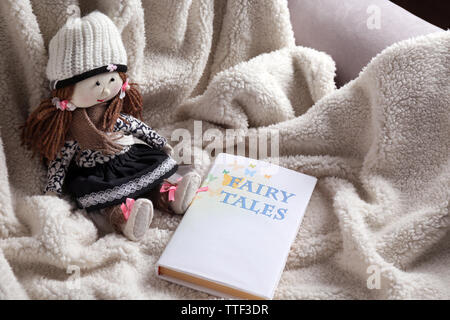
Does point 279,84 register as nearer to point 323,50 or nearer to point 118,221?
point 323,50

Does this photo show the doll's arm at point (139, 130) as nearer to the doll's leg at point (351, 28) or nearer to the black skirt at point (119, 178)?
the black skirt at point (119, 178)

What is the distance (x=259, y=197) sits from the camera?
1.01 meters

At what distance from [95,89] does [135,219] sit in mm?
255

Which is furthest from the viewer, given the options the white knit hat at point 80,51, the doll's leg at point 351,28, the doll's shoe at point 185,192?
the doll's leg at point 351,28

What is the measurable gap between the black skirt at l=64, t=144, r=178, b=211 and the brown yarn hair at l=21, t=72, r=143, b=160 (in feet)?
0.22

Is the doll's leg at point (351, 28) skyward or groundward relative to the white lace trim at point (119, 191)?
skyward

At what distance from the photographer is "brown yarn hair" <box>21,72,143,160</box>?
898mm

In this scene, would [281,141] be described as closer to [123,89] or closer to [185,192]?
[185,192]

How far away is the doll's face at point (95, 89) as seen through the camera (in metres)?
0.88

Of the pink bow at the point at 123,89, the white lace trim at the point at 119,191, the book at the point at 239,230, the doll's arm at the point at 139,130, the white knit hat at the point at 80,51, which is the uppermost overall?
the white knit hat at the point at 80,51

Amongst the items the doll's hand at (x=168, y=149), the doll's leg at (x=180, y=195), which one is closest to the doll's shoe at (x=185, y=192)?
the doll's leg at (x=180, y=195)

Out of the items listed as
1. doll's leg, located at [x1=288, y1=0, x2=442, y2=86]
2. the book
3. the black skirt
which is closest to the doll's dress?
the black skirt

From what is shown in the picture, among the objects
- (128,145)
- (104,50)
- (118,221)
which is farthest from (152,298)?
(104,50)

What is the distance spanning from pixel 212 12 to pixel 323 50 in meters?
0.32
